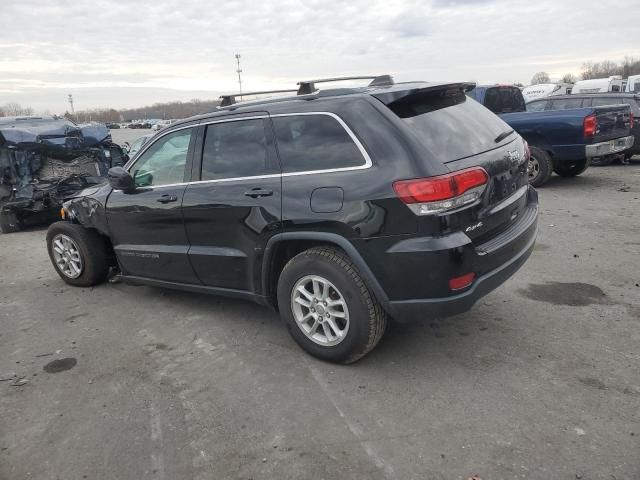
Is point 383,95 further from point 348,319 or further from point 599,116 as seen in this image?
point 599,116

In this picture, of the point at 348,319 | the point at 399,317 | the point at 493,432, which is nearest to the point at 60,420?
the point at 348,319

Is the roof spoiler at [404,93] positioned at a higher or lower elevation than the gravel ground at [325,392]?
higher

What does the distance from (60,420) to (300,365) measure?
1569mm

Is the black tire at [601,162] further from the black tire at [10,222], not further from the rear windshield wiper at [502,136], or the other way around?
the black tire at [10,222]

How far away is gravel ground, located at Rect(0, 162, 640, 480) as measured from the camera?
2.67 m

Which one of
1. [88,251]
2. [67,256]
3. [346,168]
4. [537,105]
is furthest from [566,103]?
[67,256]

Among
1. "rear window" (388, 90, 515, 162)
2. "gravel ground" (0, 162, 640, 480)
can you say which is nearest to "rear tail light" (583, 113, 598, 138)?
"gravel ground" (0, 162, 640, 480)

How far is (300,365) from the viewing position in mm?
3678

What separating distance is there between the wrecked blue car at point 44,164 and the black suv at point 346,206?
5732 millimetres

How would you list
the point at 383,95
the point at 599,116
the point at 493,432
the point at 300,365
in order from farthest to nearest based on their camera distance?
1. the point at 599,116
2. the point at 300,365
3. the point at 383,95
4. the point at 493,432

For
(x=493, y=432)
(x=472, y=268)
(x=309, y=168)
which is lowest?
(x=493, y=432)

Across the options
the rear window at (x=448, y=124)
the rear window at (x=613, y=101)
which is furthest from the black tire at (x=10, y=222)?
the rear window at (x=613, y=101)

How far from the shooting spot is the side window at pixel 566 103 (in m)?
12.1

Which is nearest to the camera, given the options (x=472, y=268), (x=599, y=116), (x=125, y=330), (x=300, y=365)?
(x=472, y=268)
